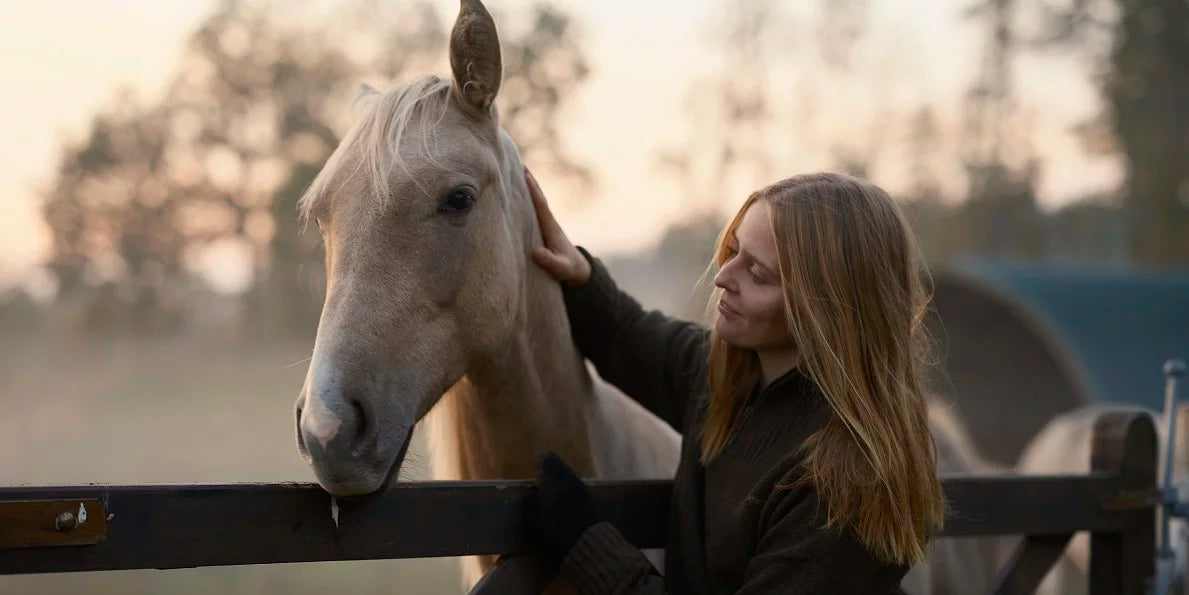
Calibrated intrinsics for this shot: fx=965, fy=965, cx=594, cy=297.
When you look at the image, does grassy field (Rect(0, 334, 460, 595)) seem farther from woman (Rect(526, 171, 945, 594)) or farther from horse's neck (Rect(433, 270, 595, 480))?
woman (Rect(526, 171, 945, 594))

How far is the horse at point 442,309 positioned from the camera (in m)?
1.72

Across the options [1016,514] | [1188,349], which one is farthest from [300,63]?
[1016,514]

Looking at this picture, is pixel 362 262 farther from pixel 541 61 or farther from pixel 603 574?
pixel 541 61

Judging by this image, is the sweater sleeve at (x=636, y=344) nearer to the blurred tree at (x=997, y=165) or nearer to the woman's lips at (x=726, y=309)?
the woman's lips at (x=726, y=309)

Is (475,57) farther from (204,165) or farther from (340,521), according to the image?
(204,165)

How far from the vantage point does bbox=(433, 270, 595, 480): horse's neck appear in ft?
7.46

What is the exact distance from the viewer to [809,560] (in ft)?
5.68

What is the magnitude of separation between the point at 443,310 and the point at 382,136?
38cm

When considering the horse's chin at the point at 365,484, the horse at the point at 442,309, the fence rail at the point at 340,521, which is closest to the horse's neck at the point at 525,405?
the horse at the point at 442,309

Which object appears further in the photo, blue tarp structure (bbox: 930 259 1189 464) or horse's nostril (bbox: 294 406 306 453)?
Result: blue tarp structure (bbox: 930 259 1189 464)

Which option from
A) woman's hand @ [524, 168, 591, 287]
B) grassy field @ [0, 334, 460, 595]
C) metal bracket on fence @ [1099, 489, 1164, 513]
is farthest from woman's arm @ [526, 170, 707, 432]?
grassy field @ [0, 334, 460, 595]

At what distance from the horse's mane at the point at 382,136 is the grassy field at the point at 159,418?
8.44 meters

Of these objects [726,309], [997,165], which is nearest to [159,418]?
[726,309]

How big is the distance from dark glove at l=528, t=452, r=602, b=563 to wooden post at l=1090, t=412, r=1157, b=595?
181 centimetres
